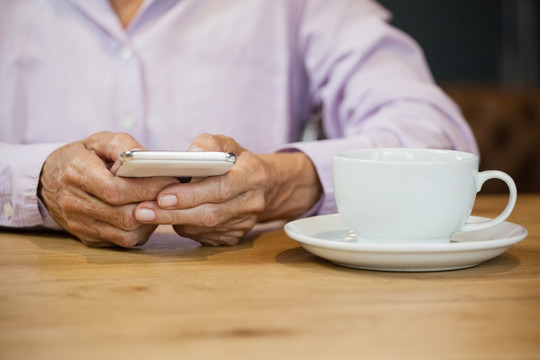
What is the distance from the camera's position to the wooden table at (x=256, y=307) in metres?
0.42

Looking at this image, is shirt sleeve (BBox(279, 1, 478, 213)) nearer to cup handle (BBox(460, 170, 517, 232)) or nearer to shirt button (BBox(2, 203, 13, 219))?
cup handle (BBox(460, 170, 517, 232))

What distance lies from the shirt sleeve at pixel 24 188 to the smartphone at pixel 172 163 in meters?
0.19

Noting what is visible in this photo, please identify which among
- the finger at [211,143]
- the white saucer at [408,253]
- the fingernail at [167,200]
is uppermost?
the finger at [211,143]

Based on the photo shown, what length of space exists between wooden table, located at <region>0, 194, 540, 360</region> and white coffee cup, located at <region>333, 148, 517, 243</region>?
1.6 inches

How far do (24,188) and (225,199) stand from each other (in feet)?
0.90

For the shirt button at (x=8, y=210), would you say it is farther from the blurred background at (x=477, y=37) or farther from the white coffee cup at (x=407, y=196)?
the blurred background at (x=477, y=37)

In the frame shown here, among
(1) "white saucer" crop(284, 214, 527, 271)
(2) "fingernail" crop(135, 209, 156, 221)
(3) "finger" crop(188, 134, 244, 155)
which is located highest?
(3) "finger" crop(188, 134, 244, 155)

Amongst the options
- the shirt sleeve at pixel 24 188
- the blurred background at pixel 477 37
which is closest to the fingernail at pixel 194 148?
the shirt sleeve at pixel 24 188

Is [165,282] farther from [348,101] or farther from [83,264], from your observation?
[348,101]

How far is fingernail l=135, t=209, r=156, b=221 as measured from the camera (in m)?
0.69

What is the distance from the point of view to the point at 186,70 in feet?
3.96

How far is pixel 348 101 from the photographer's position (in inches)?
47.3

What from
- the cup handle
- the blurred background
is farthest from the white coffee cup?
the blurred background

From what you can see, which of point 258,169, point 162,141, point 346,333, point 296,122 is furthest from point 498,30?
point 346,333
